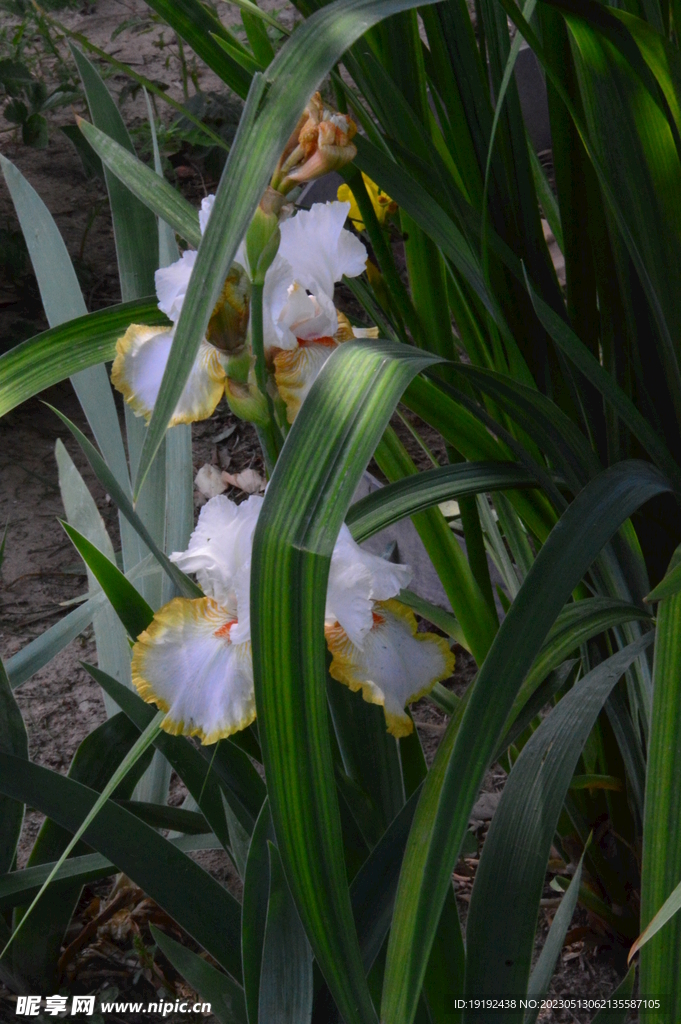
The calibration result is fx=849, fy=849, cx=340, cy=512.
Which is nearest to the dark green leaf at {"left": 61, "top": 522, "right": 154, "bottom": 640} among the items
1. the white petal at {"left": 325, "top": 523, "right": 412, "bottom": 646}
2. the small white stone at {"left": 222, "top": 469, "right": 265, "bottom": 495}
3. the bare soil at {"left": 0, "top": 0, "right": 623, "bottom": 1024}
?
the white petal at {"left": 325, "top": 523, "right": 412, "bottom": 646}

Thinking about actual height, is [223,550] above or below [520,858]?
above

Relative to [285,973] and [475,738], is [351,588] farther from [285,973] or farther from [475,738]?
[285,973]

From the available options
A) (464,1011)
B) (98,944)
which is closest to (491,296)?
(464,1011)

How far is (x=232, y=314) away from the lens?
1.53 ft

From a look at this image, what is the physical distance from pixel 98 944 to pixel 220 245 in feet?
2.80

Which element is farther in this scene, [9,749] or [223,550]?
[9,749]

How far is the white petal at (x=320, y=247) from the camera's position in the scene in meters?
0.56

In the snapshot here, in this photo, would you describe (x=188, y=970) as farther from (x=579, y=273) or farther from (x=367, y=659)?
(x=579, y=273)

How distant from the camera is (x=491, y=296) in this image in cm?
62

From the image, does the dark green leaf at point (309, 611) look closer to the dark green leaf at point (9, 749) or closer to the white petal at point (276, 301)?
the white petal at point (276, 301)

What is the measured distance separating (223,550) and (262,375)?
0.34 ft

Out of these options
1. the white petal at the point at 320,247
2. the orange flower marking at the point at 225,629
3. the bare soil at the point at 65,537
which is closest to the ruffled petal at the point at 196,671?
the orange flower marking at the point at 225,629

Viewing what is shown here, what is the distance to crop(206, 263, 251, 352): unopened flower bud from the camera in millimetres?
465

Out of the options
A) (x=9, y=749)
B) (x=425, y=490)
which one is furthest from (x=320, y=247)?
(x=9, y=749)
